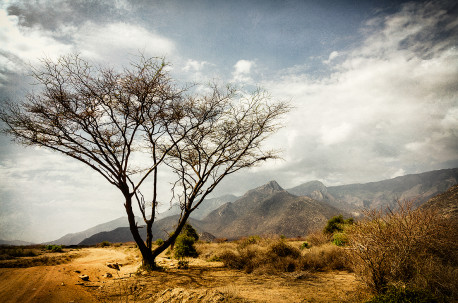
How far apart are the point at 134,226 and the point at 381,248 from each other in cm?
897

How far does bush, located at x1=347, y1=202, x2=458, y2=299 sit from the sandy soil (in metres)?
0.79

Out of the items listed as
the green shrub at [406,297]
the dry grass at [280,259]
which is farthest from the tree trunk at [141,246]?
the green shrub at [406,297]

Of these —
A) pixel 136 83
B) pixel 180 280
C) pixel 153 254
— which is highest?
pixel 136 83

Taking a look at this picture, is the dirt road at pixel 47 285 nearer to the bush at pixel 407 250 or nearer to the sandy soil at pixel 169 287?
the sandy soil at pixel 169 287

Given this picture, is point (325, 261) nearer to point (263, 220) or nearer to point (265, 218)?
point (263, 220)

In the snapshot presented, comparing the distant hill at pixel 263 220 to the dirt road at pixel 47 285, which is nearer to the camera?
the dirt road at pixel 47 285

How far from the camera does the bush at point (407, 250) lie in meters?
4.07

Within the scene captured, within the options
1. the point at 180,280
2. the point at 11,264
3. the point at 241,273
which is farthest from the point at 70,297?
the point at 241,273

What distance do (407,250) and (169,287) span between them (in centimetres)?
643

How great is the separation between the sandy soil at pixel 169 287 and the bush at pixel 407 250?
794 millimetres

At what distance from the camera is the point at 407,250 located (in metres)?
4.46

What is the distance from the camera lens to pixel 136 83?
27.1 ft

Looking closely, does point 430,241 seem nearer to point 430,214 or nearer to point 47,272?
point 430,214

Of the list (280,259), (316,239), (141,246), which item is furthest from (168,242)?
(316,239)
